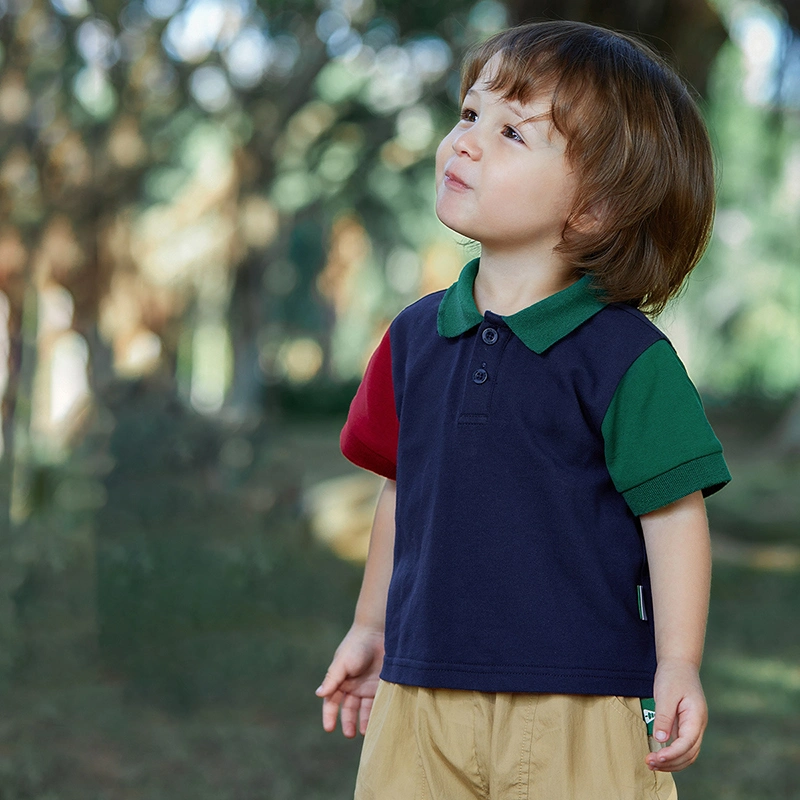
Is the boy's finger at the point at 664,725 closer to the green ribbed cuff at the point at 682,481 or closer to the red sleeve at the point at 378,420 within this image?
the green ribbed cuff at the point at 682,481

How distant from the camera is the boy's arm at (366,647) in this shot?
1791mm

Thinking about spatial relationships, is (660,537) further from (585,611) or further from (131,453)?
(131,453)

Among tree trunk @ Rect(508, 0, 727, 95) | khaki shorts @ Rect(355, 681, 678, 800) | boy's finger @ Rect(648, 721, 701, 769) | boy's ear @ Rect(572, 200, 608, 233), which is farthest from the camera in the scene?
tree trunk @ Rect(508, 0, 727, 95)

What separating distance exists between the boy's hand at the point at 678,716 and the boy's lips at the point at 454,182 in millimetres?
702

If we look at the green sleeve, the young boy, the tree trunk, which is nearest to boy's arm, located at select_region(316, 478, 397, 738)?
the young boy

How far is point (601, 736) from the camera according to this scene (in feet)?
4.97

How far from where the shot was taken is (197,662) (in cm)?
474

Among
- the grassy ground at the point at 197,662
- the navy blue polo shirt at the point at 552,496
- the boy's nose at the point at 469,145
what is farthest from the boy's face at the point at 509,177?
the grassy ground at the point at 197,662

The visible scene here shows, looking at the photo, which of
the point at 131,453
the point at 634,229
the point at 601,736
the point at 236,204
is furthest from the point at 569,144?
the point at 236,204

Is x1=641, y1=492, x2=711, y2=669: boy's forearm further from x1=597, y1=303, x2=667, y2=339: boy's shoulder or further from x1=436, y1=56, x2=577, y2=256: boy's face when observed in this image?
x1=436, y1=56, x2=577, y2=256: boy's face

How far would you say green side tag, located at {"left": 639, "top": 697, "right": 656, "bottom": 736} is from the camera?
1.52 meters

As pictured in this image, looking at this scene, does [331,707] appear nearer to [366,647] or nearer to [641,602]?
[366,647]

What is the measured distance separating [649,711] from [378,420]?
0.60 m

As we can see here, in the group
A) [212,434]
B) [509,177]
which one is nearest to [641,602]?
[509,177]
